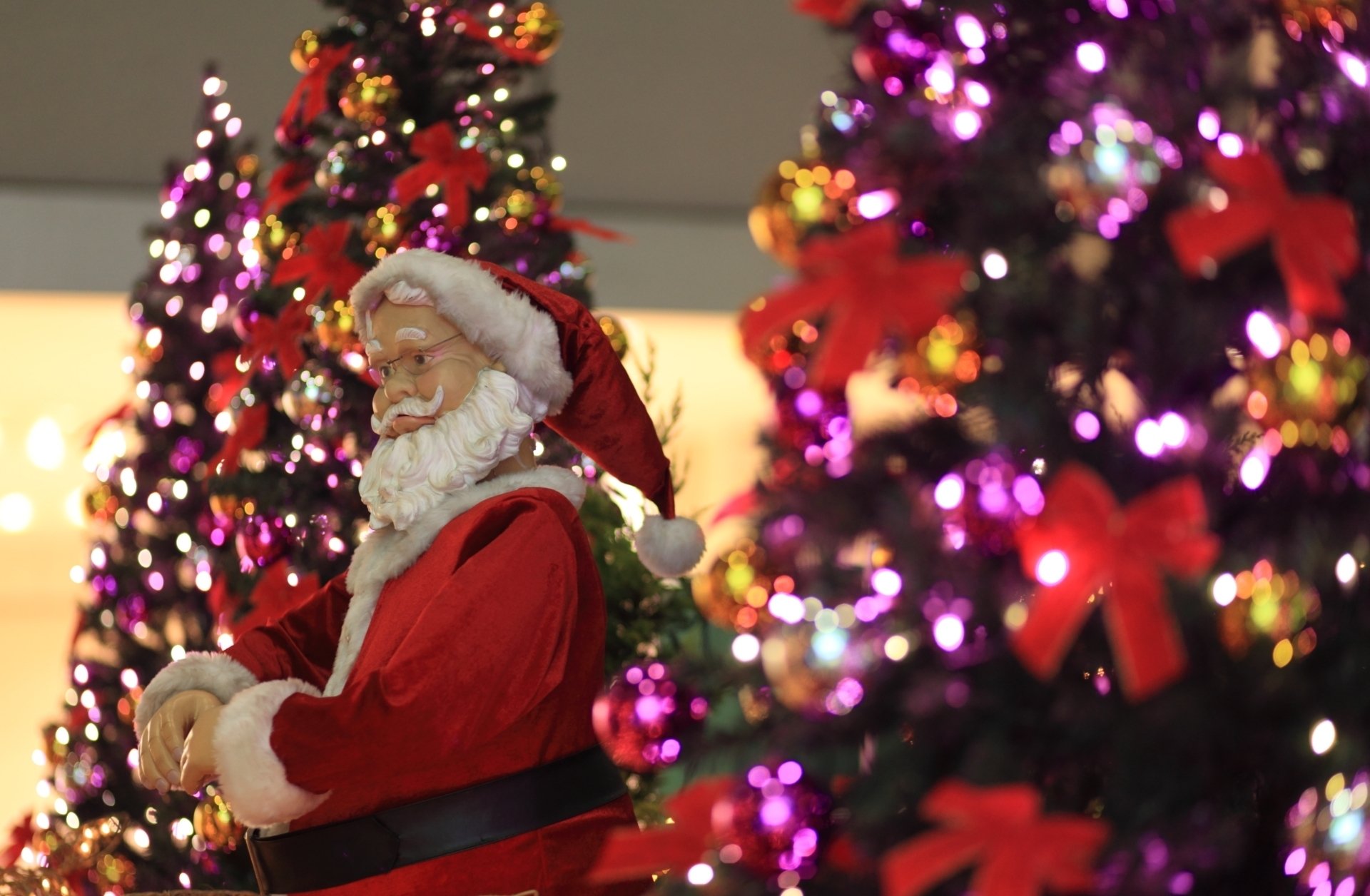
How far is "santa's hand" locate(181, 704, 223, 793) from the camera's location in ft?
5.57

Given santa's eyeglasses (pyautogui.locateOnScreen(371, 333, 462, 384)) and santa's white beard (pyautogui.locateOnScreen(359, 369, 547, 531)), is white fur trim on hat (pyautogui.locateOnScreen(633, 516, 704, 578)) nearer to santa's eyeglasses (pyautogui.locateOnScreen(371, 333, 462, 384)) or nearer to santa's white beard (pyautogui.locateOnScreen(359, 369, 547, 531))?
santa's white beard (pyautogui.locateOnScreen(359, 369, 547, 531))

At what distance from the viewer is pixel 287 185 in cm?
253

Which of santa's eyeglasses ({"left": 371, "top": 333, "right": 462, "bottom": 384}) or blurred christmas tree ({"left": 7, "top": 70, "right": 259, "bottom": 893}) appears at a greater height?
santa's eyeglasses ({"left": 371, "top": 333, "right": 462, "bottom": 384})

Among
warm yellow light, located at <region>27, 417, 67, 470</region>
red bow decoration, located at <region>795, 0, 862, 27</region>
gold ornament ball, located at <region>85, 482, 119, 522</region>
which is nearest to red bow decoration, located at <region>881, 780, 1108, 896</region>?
red bow decoration, located at <region>795, 0, 862, 27</region>

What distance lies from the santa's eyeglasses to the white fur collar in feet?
0.56

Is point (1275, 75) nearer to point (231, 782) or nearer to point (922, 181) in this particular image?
point (922, 181)

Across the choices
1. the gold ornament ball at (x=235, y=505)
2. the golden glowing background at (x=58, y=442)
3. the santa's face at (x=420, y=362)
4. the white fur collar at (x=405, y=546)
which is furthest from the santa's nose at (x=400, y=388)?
the golden glowing background at (x=58, y=442)

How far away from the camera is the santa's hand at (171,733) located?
1.79m

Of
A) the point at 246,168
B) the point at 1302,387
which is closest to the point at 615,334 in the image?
the point at 246,168

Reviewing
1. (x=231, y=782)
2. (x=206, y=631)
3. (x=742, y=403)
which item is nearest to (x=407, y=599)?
(x=231, y=782)

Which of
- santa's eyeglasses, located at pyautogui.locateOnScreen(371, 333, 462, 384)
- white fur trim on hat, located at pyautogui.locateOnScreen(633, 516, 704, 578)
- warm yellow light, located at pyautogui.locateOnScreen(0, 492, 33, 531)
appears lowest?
warm yellow light, located at pyautogui.locateOnScreen(0, 492, 33, 531)

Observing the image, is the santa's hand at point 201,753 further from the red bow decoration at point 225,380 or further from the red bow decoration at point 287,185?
the red bow decoration at point 287,185

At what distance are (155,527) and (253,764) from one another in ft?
3.81

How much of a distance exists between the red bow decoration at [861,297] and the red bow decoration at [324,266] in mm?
1442
